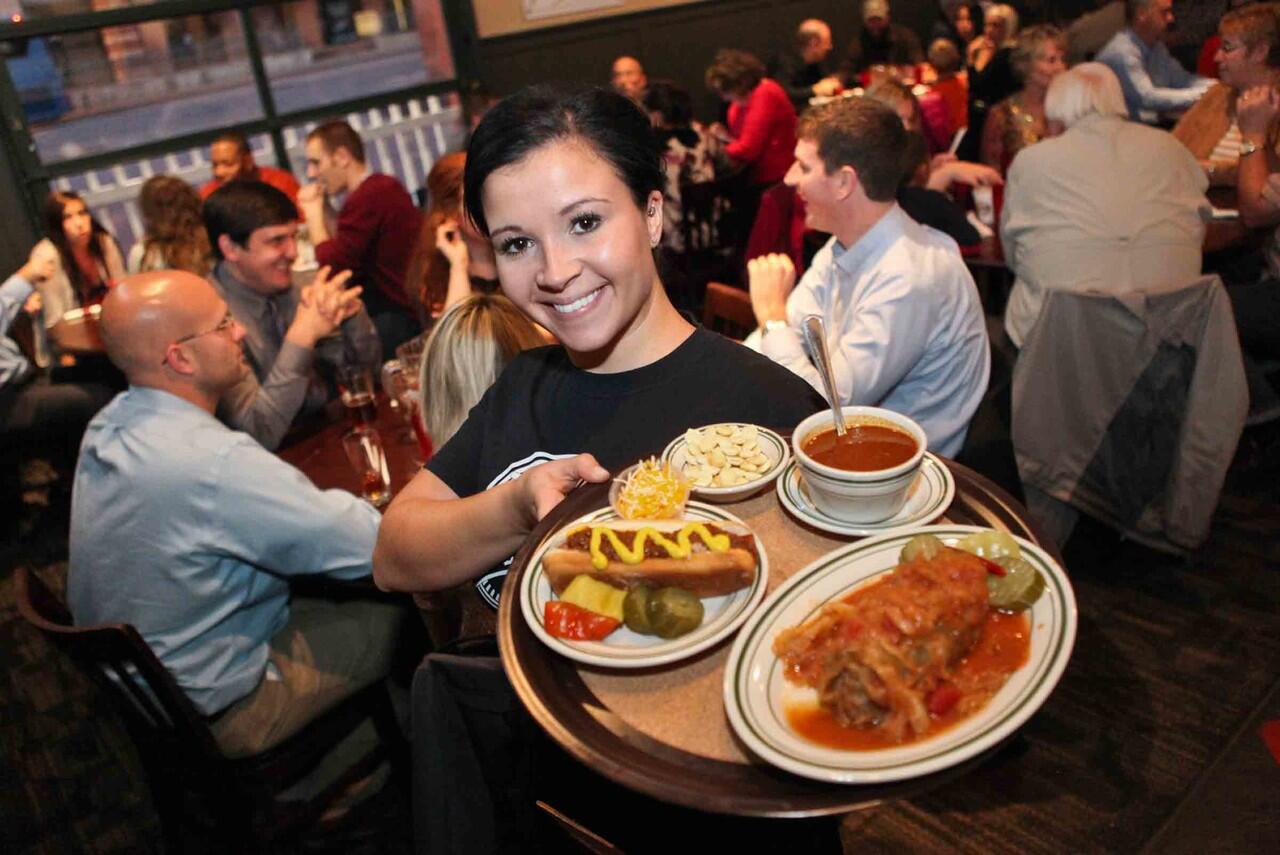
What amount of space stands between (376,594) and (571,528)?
5.03 ft

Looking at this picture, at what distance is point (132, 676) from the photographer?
2.26m

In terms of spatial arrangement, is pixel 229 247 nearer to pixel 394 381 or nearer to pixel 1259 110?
pixel 394 381

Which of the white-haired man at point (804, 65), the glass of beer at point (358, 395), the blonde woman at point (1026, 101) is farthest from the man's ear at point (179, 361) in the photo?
the white-haired man at point (804, 65)

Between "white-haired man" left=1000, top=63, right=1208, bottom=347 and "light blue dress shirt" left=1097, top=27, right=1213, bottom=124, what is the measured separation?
3.48 meters

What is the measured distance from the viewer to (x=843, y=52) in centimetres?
1078

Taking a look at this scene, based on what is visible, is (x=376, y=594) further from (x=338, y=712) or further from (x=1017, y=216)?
(x=1017, y=216)

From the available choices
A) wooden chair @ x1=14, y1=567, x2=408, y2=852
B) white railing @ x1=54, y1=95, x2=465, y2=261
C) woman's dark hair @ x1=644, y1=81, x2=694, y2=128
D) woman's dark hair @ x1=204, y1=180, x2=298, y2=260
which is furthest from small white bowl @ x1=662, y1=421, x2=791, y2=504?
white railing @ x1=54, y1=95, x2=465, y2=261

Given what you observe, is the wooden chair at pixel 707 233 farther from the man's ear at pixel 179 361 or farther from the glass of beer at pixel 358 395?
the man's ear at pixel 179 361

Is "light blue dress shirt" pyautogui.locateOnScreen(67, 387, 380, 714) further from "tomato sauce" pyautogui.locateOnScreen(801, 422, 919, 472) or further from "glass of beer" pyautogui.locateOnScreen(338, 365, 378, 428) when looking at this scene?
"tomato sauce" pyautogui.locateOnScreen(801, 422, 919, 472)

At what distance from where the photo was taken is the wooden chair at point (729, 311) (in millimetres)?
3102

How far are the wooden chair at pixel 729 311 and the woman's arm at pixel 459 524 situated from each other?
166 centimetres

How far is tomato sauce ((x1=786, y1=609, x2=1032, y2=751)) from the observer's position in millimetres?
917

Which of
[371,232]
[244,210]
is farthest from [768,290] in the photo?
[371,232]

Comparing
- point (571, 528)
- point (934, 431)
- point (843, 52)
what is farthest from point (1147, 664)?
point (843, 52)
